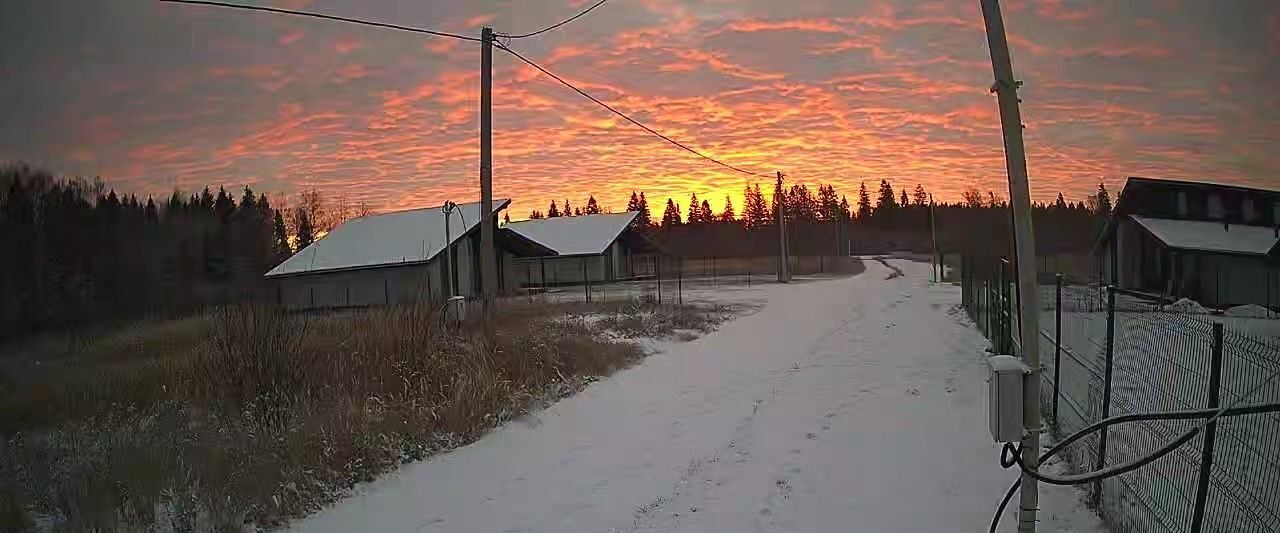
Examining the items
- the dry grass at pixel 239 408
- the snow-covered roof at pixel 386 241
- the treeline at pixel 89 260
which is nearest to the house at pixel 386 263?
the snow-covered roof at pixel 386 241

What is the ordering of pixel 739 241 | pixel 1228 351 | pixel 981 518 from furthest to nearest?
pixel 739 241 → pixel 981 518 → pixel 1228 351

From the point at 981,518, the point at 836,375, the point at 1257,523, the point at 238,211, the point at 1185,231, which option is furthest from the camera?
the point at 238,211

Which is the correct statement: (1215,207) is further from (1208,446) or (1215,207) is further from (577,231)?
(577,231)

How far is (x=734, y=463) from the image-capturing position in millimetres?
7141

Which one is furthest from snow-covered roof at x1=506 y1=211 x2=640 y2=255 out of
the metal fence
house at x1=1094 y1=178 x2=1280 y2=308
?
the metal fence

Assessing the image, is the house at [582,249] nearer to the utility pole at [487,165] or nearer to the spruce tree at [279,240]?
the spruce tree at [279,240]

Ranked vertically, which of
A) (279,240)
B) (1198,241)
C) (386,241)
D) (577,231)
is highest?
(577,231)

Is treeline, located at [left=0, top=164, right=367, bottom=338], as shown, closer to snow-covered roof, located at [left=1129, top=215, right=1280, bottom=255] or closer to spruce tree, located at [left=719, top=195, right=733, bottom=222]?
snow-covered roof, located at [left=1129, top=215, right=1280, bottom=255]

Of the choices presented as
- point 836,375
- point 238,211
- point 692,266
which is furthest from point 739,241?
point 836,375

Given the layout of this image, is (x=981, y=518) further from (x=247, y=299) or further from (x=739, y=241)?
(x=739, y=241)

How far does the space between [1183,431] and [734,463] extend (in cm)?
341

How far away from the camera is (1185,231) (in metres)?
7.94

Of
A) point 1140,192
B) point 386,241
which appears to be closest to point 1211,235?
point 1140,192

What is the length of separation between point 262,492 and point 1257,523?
594 centimetres
